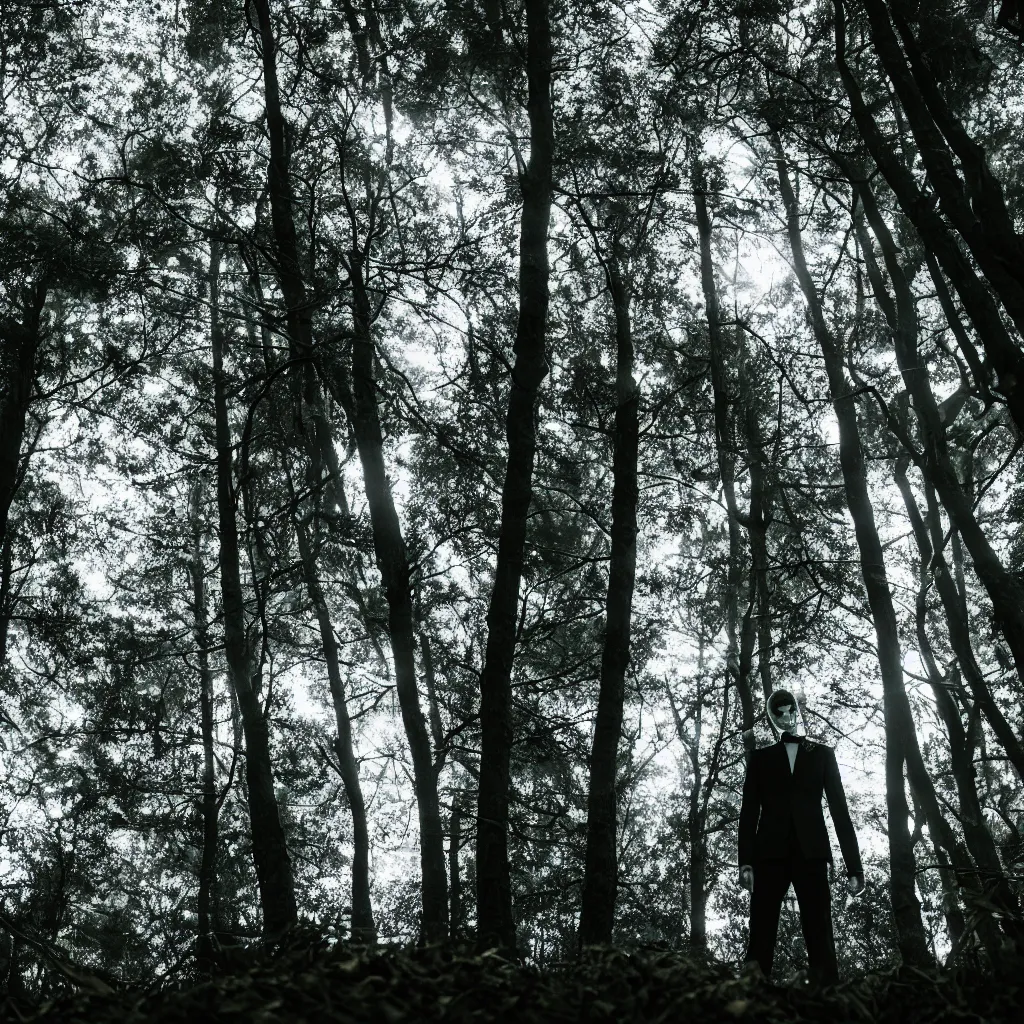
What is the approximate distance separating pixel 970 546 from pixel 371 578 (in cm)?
1295

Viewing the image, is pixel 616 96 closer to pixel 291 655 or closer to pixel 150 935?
pixel 291 655

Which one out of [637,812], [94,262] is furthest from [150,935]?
[94,262]

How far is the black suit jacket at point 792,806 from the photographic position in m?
5.20

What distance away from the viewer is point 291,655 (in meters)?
20.0

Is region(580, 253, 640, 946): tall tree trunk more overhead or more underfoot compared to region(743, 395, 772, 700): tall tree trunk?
more underfoot

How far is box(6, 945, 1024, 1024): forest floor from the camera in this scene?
1.08m

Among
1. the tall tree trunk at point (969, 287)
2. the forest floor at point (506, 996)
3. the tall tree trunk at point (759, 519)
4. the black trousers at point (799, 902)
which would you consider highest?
the tall tree trunk at point (759, 519)

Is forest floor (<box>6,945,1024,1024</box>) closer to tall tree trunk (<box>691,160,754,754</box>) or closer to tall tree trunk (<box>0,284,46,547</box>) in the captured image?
tall tree trunk (<box>691,160,754,754</box>)

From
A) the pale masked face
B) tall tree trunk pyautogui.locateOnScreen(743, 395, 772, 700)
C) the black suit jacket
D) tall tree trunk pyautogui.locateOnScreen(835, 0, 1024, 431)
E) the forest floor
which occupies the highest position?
tall tree trunk pyautogui.locateOnScreen(743, 395, 772, 700)

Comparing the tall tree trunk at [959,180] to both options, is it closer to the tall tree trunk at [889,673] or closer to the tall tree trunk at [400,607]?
the tall tree trunk at [889,673]

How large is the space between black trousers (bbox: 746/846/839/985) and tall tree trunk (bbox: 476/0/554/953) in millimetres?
1346

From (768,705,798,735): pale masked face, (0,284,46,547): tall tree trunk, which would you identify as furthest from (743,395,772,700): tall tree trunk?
(0,284,46,547): tall tree trunk

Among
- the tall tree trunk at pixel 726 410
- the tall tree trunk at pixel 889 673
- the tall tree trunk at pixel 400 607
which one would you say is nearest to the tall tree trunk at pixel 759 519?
the tall tree trunk at pixel 726 410

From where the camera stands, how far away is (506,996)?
121 cm
